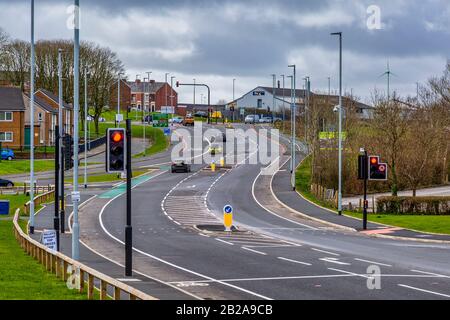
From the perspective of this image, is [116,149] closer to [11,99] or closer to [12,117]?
[12,117]

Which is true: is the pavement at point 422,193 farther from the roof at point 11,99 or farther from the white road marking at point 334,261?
the roof at point 11,99

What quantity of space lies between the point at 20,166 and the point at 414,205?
5081 cm

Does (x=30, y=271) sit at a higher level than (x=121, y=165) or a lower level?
lower

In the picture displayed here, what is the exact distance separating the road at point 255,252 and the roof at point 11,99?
46533mm

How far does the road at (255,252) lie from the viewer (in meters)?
23.9

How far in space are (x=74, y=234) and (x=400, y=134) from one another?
4197cm

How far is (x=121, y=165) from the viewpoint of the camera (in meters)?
23.8

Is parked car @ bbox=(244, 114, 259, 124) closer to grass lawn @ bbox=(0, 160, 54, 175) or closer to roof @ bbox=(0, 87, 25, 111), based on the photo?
roof @ bbox=(0, 87, 25, 111)

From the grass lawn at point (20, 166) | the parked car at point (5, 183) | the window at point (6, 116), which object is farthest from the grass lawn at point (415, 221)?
the window at point (6, 116)

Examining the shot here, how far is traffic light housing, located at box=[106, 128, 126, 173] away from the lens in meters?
23.7

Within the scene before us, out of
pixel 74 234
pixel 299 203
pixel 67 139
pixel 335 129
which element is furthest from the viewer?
pixel 335 129

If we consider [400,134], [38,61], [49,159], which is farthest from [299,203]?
[38,61]

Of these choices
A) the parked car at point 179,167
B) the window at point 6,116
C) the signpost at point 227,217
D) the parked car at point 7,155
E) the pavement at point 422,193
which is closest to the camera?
the signpost at point 227,217

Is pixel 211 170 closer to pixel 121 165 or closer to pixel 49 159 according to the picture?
pixel 49 159
